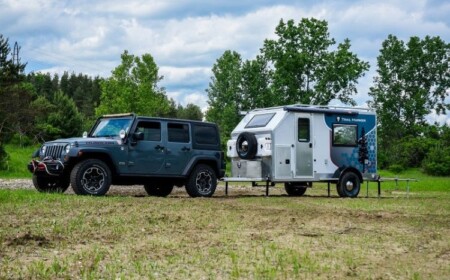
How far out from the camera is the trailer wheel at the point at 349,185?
19641mm

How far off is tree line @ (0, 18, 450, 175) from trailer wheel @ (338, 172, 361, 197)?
2224 centimetres

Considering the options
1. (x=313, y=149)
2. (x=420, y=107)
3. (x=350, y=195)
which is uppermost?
(x=420, y=107)

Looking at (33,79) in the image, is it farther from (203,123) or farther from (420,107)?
(203,123)

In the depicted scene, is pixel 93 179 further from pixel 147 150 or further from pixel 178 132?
pixel 178 132

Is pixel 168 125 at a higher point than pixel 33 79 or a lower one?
lower

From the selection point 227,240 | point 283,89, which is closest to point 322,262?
point 227,240

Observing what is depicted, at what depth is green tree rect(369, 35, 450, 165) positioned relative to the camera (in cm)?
6031

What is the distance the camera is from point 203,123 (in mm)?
17562

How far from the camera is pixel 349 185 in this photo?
19.9 metres

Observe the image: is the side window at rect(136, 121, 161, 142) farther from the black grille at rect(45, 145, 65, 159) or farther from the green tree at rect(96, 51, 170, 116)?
the green tree at rect(96, 51, 170, 116)

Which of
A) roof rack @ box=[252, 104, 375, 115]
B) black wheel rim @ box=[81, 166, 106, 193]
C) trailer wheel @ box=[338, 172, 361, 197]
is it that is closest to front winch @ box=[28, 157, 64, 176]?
black wheel rim @ box=[81, 166, 106, 193]

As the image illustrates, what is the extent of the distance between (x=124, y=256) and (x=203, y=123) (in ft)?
34.2

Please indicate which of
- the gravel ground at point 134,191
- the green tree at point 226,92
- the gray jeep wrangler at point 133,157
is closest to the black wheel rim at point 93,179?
the gray jeep wrangler at point 133,157

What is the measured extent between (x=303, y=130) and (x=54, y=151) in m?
7.39
